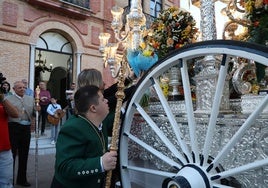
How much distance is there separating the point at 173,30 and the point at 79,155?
1.91 metres

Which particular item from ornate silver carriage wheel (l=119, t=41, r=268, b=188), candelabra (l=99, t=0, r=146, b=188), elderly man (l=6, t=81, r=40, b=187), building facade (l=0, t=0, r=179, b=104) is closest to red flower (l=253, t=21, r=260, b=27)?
ornate silver carriage wheel (l=119, t=41, r=268, b=188)

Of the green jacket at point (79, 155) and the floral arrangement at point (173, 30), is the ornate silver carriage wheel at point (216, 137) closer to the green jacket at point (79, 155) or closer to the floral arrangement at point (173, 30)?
the green jacket at point (79, 155)

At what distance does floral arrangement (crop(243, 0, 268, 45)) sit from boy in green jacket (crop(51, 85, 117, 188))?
4.01 ft

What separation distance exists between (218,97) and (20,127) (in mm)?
3839

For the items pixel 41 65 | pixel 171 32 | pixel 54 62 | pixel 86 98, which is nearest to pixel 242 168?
pixel 86 98

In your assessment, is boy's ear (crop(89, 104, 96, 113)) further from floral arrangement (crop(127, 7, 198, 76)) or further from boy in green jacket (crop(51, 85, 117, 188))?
floral arrangement (crop(127, 7, 198, 76))

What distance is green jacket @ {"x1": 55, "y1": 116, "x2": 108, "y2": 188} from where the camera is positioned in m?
1.79

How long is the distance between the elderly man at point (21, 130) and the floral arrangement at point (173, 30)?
244 cm

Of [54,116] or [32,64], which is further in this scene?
[32,64]

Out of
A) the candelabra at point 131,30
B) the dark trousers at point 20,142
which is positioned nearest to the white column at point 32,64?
the dark trousers at point 20,142

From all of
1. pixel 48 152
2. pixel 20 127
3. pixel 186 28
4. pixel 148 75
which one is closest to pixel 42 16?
pixel 48 152

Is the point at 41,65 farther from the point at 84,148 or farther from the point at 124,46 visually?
the point at 84,148

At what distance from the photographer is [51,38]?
12.6 meters

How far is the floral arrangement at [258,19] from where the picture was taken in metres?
2.23
